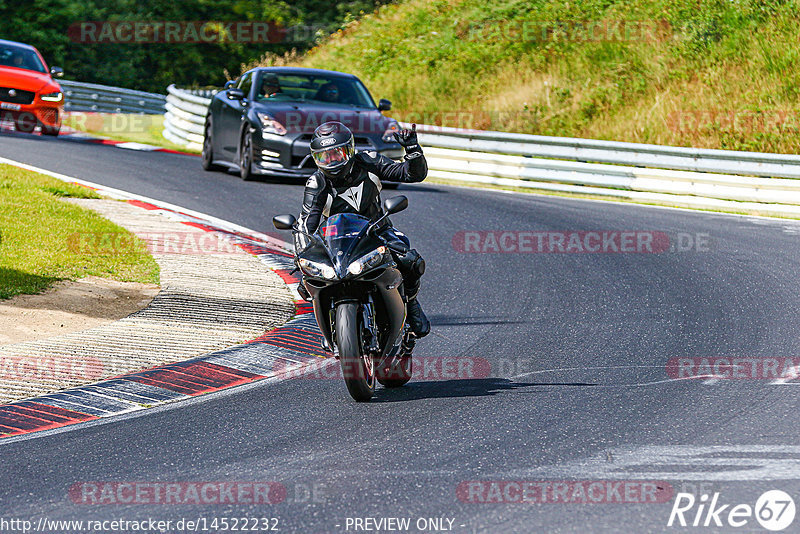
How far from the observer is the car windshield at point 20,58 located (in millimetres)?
24453

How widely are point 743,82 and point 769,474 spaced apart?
66.9 feet

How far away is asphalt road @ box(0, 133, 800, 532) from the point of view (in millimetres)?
5316

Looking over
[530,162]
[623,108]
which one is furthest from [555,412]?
[623,108]

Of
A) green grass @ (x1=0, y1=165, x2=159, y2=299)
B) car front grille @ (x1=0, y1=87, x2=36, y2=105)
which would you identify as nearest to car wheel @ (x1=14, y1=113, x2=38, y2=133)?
car front grille @ (x1=0, y1=87, x2=36, y2=105)

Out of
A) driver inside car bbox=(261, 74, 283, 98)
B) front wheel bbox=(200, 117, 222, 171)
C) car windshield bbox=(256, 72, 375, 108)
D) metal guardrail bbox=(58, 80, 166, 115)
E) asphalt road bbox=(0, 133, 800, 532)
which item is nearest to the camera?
asphalt road bbox=(0, 133, 800, 532)

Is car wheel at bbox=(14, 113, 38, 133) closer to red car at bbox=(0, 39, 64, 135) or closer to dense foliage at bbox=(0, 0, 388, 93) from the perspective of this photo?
red car at bbox=(0, 39, 64, 135)

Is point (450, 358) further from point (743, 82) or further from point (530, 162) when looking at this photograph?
point (743, 82)

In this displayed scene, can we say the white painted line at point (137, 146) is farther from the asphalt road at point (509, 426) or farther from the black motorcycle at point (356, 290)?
the black motorcycle at point (356, 290)

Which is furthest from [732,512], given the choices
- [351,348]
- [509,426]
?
[351,348]

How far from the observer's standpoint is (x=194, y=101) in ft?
82.7

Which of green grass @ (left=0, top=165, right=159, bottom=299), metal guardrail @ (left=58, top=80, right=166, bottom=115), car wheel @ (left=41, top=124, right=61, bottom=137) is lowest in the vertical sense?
metal guardrail @ (left=58, top=80, right=166, bottom=115)

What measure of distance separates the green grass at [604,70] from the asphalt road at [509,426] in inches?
462

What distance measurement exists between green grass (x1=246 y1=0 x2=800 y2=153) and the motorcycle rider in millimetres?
15472

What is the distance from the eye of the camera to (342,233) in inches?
280
